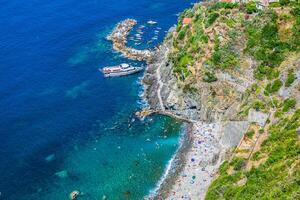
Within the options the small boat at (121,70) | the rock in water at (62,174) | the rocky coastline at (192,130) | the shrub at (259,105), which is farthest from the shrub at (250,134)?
the small boat at (121,70)

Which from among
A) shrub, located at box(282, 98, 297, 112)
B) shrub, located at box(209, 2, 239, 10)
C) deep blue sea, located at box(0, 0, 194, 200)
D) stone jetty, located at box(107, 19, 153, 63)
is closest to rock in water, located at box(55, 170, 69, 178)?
deep blue sea, located at box(0, 0, 194, 200)

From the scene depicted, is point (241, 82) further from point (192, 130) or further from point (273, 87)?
point (192, 130)

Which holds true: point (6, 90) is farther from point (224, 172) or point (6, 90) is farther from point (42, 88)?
point (224, 172)

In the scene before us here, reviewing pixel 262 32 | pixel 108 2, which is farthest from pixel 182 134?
pixel 108 2

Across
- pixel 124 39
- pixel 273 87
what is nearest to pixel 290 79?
pixel 273 87

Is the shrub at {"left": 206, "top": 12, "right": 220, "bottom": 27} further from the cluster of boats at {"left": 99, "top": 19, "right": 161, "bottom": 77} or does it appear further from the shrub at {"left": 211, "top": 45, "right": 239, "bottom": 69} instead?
the cluster of boats at {"left": 99, "top": 19, "right": 161, "bottom": 77}

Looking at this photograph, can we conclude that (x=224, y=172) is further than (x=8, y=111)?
No
